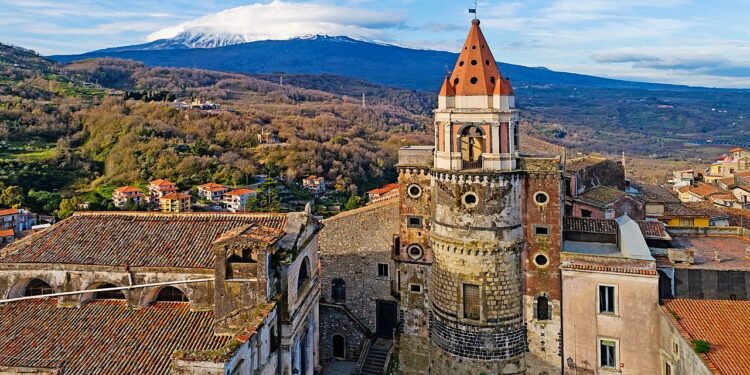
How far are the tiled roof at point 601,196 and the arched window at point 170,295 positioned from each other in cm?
2298

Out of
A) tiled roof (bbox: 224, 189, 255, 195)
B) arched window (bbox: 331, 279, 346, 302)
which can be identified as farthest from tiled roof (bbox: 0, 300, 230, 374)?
tiled roof (bbox: 224, 189, 255, 195)

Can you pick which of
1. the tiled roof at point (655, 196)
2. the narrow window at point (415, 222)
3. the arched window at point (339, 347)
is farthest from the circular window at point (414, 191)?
the tiled roof at point (655, 196)

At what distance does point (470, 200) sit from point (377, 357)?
10.6 m

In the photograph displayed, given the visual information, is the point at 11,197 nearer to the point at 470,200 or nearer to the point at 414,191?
the point at 414,191

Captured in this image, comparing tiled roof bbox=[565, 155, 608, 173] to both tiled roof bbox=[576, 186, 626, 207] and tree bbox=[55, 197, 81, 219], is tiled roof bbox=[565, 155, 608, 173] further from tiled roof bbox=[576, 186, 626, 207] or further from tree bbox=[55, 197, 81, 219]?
tree bbox=[55, 197, 81, 219]

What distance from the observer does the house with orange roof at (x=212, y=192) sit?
238 feet

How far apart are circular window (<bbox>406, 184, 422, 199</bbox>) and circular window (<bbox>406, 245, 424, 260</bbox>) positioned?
2806 millimetres

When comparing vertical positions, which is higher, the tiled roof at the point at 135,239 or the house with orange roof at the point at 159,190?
the tiled roof at the point at 135,239

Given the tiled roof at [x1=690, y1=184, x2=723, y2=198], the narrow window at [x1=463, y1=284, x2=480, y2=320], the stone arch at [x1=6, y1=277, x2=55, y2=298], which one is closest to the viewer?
the stone arch at [x1=6, y1=277, x2=55, y2=298]

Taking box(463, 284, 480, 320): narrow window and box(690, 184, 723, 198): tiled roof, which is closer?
box(463, 284, 480, 320): narrow window

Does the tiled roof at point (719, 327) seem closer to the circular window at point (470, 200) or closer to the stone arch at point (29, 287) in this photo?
the circular window at point (470, 200)

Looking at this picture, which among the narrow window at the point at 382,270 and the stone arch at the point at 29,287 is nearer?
the stone arch at the point at 29,287

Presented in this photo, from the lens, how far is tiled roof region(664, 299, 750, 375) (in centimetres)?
1842

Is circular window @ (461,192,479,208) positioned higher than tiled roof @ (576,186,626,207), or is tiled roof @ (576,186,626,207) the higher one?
circular window @ (461,192,479,208)
